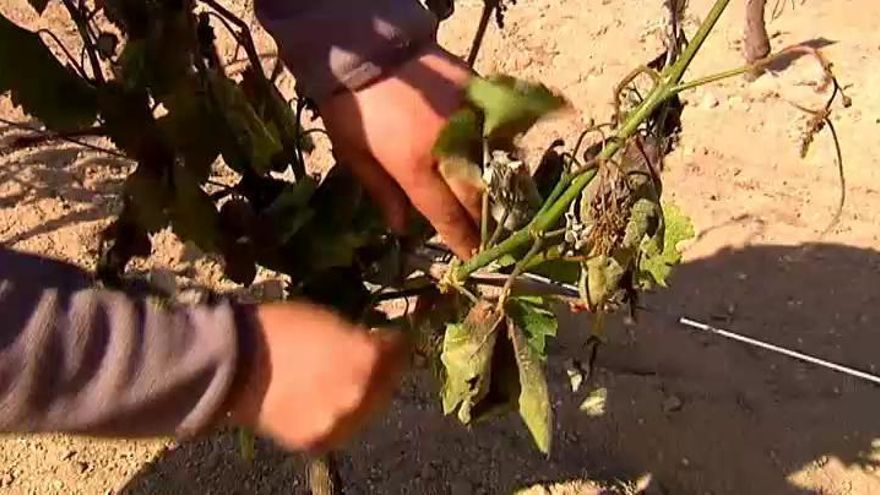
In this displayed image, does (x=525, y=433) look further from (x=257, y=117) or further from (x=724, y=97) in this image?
(x=724, y=97)

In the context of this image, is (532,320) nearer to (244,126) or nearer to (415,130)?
(415,130)

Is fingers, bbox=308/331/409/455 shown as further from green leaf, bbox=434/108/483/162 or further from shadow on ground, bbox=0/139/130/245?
shadow on ground, bbox=0/139/130/245

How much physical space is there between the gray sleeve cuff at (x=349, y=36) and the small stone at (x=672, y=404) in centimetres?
114

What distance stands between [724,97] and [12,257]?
2408 mm

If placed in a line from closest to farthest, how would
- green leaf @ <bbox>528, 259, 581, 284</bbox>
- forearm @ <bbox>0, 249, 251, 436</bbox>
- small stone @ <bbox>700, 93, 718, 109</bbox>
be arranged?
1. forearm @ <bbox>0, 249, 251, 436</bbox>
2. green leaf @ <bbox>528, 259, 581, 284</bbox>
3. small stone @ <bbox>700, 93, 718, 109</bbox>

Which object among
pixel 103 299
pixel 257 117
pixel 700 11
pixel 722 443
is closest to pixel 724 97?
pixel 700 11

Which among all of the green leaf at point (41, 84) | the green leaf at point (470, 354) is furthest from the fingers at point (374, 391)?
the green leaf at point (41, 84)

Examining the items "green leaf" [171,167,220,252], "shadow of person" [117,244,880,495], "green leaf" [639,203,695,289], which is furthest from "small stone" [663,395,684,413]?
"green leaf" [171,167,220,252]

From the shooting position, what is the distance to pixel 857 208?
2.87m

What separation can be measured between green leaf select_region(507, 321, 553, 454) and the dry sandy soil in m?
0.87

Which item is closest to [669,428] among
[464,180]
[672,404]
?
[672,404]

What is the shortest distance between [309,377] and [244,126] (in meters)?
0.38

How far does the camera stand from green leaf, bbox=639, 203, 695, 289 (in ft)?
4.36

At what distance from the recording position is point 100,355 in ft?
3.56
